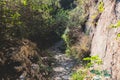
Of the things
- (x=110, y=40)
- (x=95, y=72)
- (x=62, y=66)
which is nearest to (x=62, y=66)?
(x=62, y=66)

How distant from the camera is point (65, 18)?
45.3ft

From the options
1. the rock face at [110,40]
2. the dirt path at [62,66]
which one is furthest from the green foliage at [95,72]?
the dirt path at [62,66]

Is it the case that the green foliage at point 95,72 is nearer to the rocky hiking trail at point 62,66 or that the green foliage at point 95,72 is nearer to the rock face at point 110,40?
the rock face at point 110,40

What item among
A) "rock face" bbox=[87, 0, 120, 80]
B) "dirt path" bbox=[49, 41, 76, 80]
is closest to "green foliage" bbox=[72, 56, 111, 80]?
"rock face" bbox=[87, 0, 120, 80]

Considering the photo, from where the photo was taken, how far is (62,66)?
9.35 m

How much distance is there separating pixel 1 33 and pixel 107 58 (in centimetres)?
305

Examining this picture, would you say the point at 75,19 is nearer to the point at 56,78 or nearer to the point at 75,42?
the point at 75,42

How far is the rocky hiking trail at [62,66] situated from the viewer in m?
8.20

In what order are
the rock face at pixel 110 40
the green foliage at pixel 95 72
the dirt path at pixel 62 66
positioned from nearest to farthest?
the green foliage at pixel 95 72 → the rock face at pixel 110 40 → the dirt path at pixel 62 66

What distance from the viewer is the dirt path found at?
8.19m

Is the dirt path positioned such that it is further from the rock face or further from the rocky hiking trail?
the rock face

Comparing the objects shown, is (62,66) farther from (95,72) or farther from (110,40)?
(95,72)

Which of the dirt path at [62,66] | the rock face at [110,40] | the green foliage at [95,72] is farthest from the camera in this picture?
the dirt path at [62,66]

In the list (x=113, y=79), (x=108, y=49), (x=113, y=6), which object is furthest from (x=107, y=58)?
(x=113, y=6)
